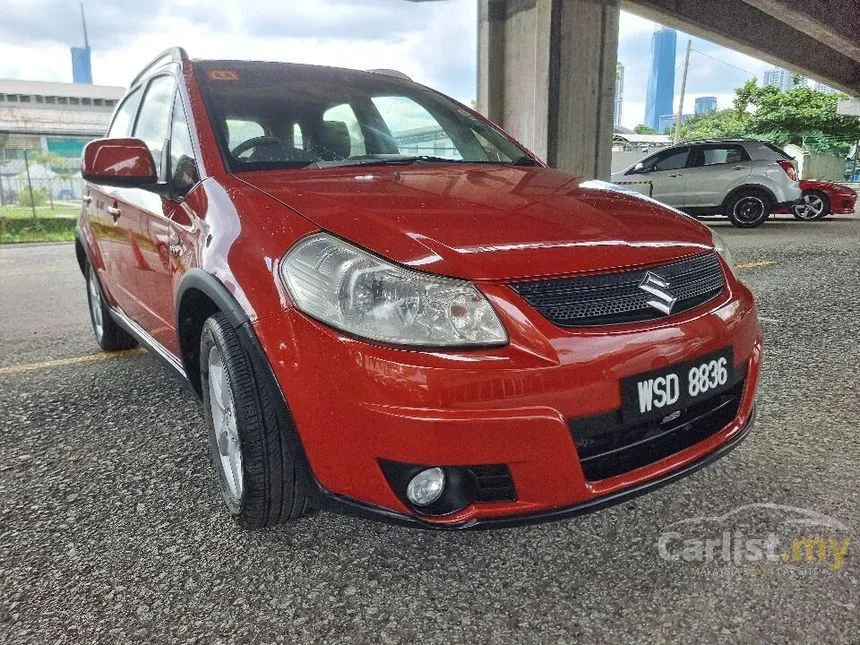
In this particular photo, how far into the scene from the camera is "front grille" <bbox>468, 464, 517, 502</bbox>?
149cm

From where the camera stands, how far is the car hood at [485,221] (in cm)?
156

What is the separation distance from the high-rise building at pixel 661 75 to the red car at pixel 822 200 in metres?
127

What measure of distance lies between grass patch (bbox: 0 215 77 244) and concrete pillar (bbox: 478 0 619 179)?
8.18 metres

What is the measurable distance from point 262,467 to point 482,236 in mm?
808

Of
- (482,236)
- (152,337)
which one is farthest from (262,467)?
(152,337)

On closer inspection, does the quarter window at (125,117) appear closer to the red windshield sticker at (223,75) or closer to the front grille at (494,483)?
the red windshield sticker at (223,75)

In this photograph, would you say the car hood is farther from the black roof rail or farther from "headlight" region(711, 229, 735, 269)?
the black roof rail

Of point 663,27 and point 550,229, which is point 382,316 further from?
point 663,27

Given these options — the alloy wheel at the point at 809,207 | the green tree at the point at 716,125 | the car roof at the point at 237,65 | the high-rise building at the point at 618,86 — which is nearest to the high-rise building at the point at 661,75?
the high-rise building at the point at 618,86

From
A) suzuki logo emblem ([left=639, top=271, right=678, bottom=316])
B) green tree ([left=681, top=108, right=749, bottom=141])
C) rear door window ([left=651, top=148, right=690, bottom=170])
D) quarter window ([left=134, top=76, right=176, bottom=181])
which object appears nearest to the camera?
suzuki logo emblem ([left=639, top=271, right=678, bottom=316])

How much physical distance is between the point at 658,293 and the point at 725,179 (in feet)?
34.6

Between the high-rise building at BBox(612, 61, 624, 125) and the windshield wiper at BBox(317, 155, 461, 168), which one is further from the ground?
the high-rise building at BBox(612, 61, 624, 125)

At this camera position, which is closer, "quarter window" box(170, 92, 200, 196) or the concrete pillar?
"quarter window" box(170, 92, 200, 196)

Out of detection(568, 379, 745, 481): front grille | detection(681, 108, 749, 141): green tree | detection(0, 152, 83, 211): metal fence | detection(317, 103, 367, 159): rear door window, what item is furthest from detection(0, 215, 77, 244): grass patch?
detection(681, 108, 749, 141): green tree
